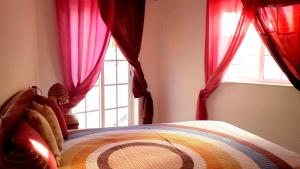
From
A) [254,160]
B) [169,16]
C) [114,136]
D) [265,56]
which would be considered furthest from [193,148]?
[169,16]

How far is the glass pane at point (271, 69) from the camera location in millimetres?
3322

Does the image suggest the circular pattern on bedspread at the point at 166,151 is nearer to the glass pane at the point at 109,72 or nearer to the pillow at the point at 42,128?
the pillow at the point at 42,128

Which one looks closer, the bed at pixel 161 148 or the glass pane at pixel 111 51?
the bed at pixel 161 148

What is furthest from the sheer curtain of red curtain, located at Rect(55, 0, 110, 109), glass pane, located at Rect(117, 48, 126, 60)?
red curtain, located at Rect(55, 0, 110, 109)

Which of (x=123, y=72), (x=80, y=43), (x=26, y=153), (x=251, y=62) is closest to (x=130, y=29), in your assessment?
(x=123, y=72)

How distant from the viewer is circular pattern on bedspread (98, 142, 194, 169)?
1.77m

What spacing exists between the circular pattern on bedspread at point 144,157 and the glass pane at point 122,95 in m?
1.91

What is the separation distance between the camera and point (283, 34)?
3.05 meters

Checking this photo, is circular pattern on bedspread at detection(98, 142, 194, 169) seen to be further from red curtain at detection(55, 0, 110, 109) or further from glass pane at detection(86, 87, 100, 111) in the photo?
glass pane at detection(86, 87, 100, 111)

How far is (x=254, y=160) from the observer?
1849 mm

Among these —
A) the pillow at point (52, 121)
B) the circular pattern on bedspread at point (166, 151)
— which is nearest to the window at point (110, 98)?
the circular pattern on bedspread at point (166, 151)

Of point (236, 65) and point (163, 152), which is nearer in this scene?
point (163, 152)

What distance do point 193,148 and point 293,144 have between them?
160 cm

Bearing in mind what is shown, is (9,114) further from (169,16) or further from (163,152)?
(169,16)
